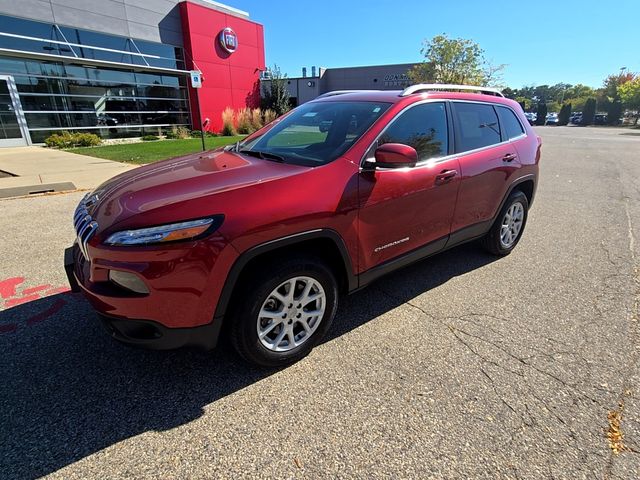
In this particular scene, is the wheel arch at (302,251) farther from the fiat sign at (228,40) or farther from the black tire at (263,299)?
the fiat sign at (228,40)

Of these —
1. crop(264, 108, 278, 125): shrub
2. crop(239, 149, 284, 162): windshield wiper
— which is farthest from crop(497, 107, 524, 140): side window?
crop(264, 108, 278, 125): shrub

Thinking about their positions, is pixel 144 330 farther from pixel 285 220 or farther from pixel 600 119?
pixel 600 119

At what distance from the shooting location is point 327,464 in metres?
1.92

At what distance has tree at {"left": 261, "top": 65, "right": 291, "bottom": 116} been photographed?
29000mm

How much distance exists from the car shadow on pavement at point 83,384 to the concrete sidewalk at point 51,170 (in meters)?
5.83

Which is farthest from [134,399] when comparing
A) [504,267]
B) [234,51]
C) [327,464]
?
[234,51]

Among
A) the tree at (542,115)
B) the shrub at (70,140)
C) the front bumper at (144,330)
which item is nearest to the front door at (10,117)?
the shrub at (70,140)

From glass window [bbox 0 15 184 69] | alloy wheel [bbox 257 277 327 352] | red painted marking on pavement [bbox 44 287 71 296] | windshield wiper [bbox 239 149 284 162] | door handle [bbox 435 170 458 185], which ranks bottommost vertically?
red painted marking on pavement [bbox 44 287 71 296]

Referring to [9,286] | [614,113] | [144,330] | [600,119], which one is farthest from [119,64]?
[600,119]

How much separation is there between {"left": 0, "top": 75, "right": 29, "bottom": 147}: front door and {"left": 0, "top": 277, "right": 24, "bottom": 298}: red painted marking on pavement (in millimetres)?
16779

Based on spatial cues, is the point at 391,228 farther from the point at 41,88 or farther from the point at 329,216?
the point at 41,88

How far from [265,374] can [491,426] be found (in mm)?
1406

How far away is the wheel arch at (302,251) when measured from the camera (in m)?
2.19

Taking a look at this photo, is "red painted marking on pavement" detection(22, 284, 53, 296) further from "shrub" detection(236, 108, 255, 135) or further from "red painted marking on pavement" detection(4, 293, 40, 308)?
"shrub" detection(236, 108, 255, 135)
